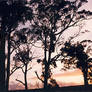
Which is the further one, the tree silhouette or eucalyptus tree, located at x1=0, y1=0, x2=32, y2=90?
the tree silhouette

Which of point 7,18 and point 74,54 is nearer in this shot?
point 7,18

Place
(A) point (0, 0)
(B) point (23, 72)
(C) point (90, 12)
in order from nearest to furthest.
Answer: (A) point (0, 0) < (C) point (90, 12) < (B) point (23, 72)

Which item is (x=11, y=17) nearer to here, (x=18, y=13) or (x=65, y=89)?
(x=18, y=13)

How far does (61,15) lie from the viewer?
102 feet

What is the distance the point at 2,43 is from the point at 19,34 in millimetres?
5697

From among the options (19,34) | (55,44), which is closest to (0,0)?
(19,34)

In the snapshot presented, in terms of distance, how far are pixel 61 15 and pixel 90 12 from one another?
11.3ft

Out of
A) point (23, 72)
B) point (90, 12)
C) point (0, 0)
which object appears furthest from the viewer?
point (23, 72)

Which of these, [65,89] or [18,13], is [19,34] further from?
[65,89]

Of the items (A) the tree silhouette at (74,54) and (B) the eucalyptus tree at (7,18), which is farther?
(A) the tree silhouette at (74,54)

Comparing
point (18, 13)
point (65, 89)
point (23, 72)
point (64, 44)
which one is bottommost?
point (65, 89)

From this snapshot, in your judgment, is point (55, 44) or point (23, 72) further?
point (23, 72)

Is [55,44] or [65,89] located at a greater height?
[55,44]

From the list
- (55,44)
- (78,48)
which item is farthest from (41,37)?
(78,48)
